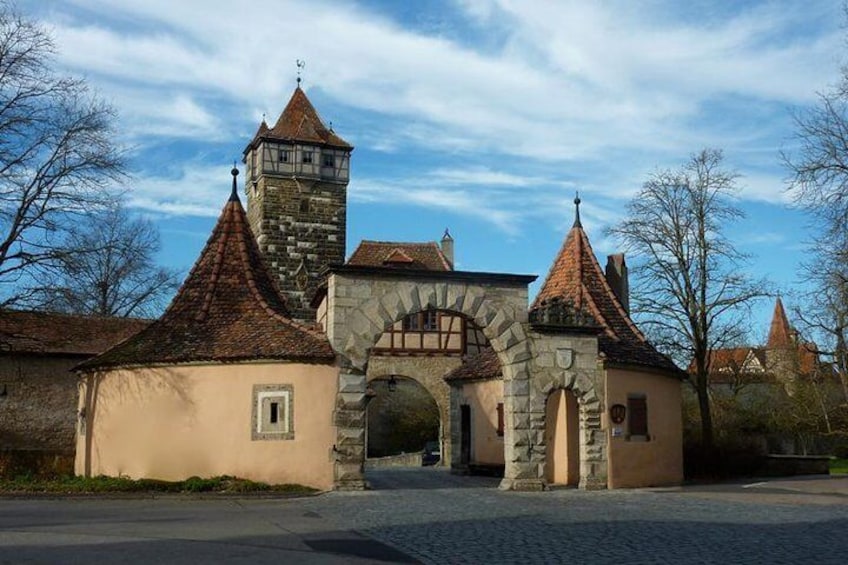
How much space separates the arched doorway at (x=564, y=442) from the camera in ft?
74.6

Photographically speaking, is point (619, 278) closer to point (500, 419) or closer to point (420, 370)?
point (500, 419)

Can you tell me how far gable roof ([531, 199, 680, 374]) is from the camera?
73.9 feet

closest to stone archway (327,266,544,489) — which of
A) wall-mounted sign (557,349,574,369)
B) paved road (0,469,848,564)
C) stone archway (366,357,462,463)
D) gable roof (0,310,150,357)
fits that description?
wall-mounted sign (557,349,574,369)

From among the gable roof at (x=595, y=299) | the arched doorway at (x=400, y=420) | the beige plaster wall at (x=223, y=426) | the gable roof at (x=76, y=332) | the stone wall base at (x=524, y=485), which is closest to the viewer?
the beige plaster wall at (x=223, y=426)

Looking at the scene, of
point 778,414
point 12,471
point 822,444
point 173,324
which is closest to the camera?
point 173,324

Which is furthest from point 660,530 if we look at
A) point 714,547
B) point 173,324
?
point 173,324

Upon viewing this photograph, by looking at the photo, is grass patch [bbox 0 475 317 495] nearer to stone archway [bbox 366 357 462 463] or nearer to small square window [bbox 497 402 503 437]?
small square window [bbox 497 402 503 437]

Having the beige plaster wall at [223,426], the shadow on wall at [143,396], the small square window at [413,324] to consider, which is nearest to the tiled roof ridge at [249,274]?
the beige plaster wall at [223,426]

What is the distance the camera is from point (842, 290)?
23.8 meters

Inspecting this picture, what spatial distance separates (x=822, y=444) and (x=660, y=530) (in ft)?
121

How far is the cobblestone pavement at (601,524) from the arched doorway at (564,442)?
201 cm

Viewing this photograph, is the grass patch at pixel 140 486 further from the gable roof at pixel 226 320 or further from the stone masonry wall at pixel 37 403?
the stone masonry wall at pixel 37 403

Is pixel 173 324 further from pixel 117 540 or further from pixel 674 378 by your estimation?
pixel 674 378

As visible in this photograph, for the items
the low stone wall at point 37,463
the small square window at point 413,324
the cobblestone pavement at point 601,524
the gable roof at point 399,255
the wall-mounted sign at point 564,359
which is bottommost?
the cobblestone pavement at point 601,524
